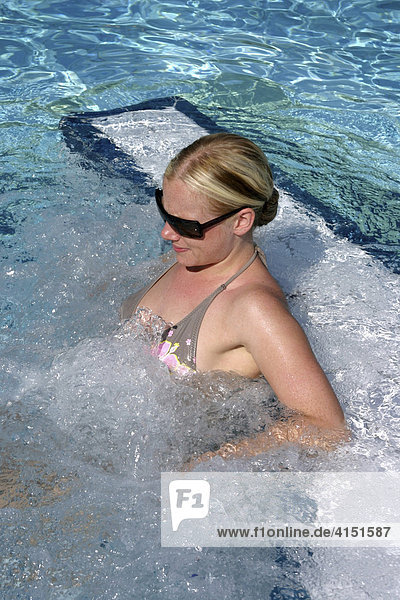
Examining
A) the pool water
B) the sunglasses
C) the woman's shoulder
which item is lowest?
the pool water

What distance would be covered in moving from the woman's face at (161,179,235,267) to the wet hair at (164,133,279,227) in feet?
0.10

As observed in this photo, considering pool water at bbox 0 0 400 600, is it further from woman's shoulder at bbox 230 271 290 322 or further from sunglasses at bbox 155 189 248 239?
sunglasses at bbox 155 189 248 239

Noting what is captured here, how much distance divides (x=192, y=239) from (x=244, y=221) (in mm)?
206

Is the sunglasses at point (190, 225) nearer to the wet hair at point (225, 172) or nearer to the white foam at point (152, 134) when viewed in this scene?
the wet hair at point (225, 172)

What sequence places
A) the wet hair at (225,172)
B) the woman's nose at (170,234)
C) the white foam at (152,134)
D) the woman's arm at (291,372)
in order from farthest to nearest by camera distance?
the white foam at (152,134) < the woman's nose at (170,234) < the wet hair at (225,172) < the woman's arm at (291,372)

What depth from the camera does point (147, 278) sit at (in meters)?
3.57

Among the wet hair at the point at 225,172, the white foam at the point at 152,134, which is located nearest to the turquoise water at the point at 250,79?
the white foam at the point at 152,134

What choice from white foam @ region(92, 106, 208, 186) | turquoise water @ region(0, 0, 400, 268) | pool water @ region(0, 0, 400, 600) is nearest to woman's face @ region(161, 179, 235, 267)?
pool water @ region(0, 0, 400, 600)

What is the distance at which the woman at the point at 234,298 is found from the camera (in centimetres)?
229

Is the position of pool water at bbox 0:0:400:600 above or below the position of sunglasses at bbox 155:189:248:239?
below

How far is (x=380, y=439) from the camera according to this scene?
106 inches

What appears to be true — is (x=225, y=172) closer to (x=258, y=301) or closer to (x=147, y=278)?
(x=258, y=301)

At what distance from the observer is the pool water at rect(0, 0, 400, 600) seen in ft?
7.65

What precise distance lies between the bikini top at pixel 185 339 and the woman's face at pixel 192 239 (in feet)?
0.40
